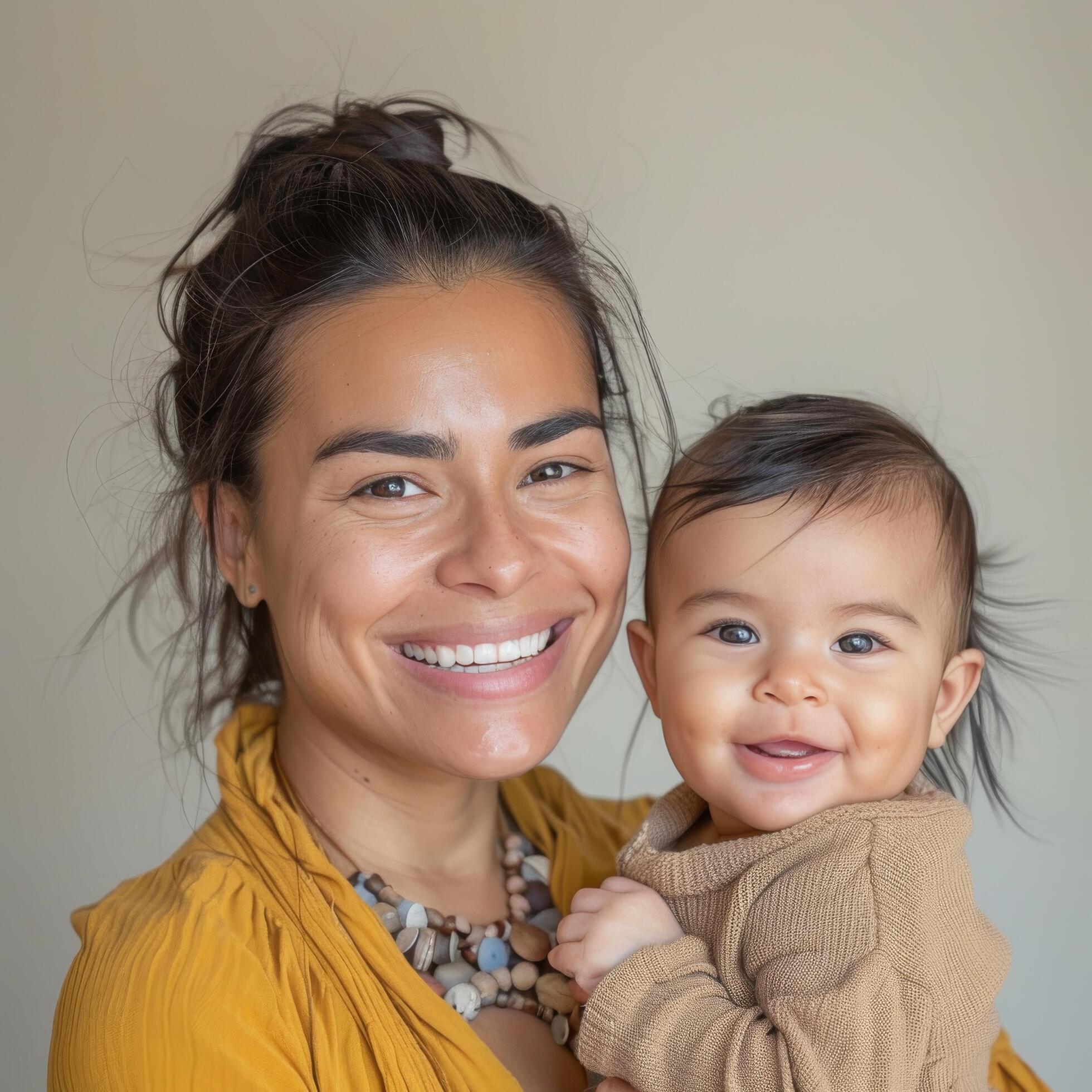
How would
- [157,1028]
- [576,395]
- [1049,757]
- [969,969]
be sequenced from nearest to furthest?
[157,1028] < [969,969] < [576,395] < [1049,757]

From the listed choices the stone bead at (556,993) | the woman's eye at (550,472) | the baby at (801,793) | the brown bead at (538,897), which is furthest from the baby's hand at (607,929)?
the woman's eye at (550,472)

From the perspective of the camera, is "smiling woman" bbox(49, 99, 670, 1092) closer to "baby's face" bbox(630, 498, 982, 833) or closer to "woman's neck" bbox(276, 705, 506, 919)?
"woman's neck" bbox(276, 705, 506, 919)

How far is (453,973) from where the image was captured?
5.54ft

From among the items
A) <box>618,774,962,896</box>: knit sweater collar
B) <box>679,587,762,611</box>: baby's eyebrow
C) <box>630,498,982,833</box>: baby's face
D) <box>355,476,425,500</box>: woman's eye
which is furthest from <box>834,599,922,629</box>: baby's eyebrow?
<box>355,476,425,500</box>: woman's eye

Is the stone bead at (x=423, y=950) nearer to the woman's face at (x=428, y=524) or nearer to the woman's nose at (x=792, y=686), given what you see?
the woman's face at (x=428, y=524)

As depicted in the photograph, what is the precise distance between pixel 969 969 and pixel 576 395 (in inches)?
34.7

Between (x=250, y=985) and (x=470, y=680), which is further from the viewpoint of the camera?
(x=470, y=680)

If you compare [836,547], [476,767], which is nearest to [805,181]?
[836,547]

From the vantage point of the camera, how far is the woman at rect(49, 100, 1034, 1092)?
146cm

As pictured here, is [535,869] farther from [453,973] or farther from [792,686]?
[792,686]

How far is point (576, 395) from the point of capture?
1742 mm

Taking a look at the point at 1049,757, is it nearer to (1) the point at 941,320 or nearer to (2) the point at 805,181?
(1) the point at 941,320

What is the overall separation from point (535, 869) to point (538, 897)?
0.22 feet

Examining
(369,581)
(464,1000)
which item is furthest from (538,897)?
(369,581)
